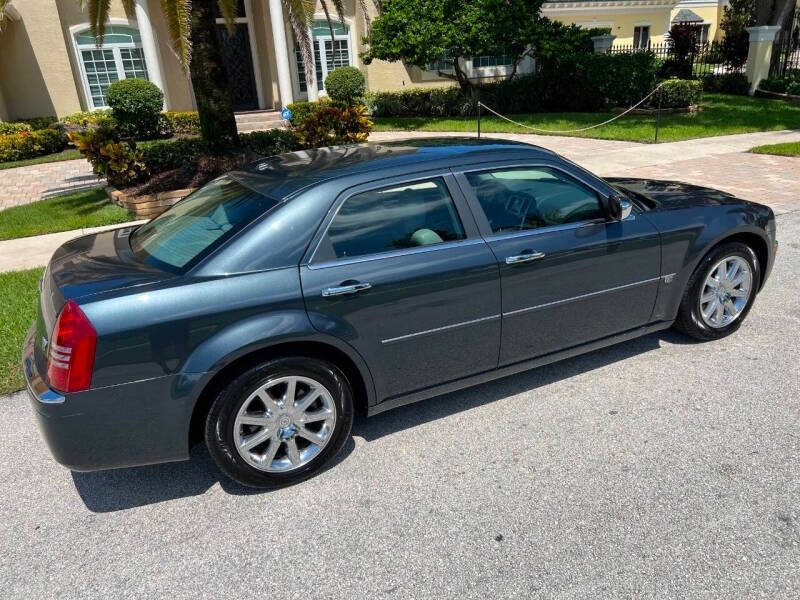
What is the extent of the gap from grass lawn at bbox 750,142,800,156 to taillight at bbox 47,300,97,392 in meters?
12.5

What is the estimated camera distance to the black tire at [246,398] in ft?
9.80

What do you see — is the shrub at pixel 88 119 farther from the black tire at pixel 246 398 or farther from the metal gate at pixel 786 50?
the metal gate at pixel 786 50

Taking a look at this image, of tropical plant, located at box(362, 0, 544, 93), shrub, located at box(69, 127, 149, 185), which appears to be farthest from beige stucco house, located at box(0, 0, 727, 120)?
shrub, located at box(69, 127, 149, 185)

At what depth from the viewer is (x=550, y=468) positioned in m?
3.27

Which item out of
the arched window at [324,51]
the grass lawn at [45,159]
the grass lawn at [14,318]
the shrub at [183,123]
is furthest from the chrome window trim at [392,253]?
the arched window at [324,51]

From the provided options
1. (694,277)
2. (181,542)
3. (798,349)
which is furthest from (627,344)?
(181,542)

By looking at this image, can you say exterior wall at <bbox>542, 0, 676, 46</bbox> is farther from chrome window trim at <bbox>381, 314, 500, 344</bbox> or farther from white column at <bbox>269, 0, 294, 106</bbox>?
chrome window trim at <bbox>381, 314, 500, 344</bbox>

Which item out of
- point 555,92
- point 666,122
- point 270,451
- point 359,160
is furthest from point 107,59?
point 270,451

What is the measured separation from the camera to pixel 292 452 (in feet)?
10.5

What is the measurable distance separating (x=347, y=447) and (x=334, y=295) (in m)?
0.96

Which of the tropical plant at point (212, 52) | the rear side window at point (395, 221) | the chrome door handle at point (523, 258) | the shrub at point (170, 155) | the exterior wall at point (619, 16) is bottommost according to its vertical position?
the shrub at point (170, 155)

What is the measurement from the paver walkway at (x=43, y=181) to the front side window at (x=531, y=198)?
10.4 metres

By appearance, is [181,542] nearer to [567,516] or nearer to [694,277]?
[567,516]

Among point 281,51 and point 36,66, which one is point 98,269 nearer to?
point 281,51
